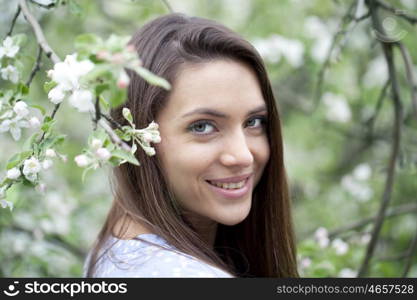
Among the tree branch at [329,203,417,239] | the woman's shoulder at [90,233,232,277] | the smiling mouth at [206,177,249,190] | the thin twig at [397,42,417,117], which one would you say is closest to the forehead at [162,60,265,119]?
the smiling mouth at [206,177,249,190]

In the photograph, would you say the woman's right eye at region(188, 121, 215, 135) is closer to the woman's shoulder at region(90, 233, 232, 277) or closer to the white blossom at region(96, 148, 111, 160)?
the woman's shoulder at region(90, 233, 232, 277)

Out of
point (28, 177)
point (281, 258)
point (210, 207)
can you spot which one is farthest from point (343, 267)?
point (28, 177)

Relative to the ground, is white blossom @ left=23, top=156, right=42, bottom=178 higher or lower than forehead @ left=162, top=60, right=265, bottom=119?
lower

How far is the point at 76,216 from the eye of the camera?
3.45 metres

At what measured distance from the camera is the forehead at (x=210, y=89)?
5.43 ft

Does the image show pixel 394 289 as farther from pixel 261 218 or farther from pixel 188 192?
pixel 188 192

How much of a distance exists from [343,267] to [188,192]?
4.58 ft

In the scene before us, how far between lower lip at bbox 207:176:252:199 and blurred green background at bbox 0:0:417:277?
0.84 m

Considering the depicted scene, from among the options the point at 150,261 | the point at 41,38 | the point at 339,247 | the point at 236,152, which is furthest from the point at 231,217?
the point at 339,247

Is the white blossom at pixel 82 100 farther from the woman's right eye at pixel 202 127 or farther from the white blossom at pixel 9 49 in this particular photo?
the woman's right eye at pixel 202 127

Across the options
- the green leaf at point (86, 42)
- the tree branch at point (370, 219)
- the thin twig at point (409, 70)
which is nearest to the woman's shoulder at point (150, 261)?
the green leaf at point (86, 42)

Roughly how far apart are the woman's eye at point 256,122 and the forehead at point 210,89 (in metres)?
0.08

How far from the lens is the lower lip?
1735mm

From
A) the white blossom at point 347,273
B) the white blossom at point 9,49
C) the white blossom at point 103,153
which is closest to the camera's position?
the white blossom at point 103,153
